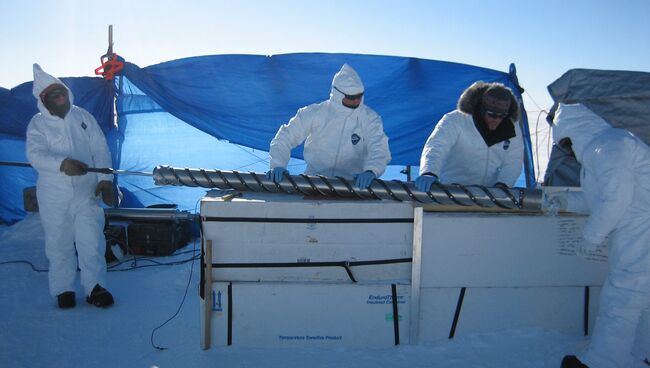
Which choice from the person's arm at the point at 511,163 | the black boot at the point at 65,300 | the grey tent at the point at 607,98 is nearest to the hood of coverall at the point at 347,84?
the person's arm at the point at 511,163

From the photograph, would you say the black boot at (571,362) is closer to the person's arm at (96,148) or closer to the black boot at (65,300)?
the black boot at (65,300)

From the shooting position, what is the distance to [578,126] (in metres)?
1.95

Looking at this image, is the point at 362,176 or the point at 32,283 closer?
the point at 362,176

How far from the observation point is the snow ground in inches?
74.7

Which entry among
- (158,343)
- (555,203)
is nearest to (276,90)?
(158,343)

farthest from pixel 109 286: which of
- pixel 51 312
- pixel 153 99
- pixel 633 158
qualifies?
pixel 633 158

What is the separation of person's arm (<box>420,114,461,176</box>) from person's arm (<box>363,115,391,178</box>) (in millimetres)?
205

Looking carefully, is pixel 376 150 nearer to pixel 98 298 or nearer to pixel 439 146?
pixel 439 146

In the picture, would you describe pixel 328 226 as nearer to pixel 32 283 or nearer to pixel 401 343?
pixel 401 343

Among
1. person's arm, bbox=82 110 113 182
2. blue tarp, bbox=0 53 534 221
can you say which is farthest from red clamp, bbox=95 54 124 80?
person's arm, bbox=82 110 113 182

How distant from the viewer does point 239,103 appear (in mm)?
3992

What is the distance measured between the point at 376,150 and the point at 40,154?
194 centimetres

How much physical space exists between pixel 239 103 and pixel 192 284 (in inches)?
65.1

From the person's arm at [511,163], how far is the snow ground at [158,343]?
78 centimetres
